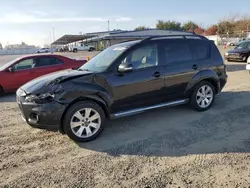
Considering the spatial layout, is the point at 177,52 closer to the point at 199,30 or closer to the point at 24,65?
the point at 24,65

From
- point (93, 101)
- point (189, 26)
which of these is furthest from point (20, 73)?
point (189, 26)

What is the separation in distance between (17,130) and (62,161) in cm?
186

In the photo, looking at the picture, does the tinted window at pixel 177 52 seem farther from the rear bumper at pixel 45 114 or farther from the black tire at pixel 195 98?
the rear bumper at pixel 45 114

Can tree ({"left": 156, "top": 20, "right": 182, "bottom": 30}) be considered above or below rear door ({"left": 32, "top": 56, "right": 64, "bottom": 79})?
above

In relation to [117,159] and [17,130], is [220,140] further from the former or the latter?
[17,130]

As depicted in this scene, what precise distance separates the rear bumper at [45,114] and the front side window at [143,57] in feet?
5.17

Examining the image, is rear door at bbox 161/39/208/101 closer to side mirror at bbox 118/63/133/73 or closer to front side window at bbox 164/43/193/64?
front side window at bbox 164/43/193/64

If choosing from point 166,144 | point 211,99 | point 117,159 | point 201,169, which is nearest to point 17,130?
point 117,159

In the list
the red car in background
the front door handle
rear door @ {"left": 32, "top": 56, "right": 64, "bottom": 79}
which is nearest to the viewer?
the front door handle

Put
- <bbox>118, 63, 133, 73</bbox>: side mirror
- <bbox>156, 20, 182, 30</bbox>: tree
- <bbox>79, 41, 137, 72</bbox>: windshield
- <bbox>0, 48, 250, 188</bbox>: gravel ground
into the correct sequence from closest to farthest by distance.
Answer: <bbox>0, 48, 250, 188</bbox>: gravel ground < <bbox>118, 63, 133, 73</bbox>: side mirror < <bbox>79, 41, 137, 72</bbox>: windshield < <bbox>156, 20, 182, 30</bbox>: tree

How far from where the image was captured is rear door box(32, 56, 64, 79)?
28.9 ft

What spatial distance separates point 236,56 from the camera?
16.0 m

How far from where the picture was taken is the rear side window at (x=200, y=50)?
551 cm

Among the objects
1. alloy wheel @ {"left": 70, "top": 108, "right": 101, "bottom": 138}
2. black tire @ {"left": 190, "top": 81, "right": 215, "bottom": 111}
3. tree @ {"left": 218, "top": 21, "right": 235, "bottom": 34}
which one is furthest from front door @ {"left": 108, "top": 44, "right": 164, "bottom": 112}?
tree @ {"left": 218, "top": 21, "right": 235, "bottom": 34}
